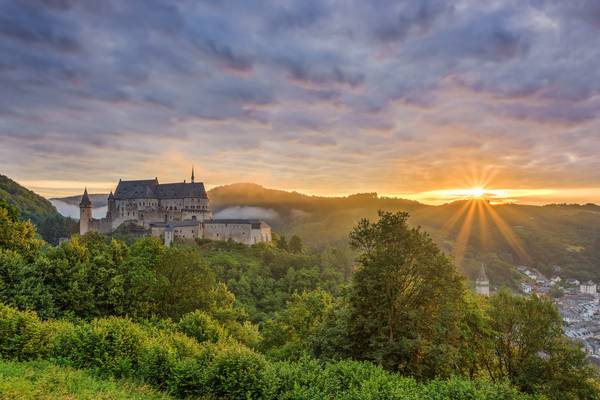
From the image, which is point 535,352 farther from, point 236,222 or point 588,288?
point 588,288

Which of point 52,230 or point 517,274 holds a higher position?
point 52,230

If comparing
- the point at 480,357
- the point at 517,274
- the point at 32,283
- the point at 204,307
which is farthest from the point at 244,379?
the point at 517,274

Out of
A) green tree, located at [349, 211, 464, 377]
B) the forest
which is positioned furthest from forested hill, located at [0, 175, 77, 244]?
green tree, located at [349, 211, 464, 377]

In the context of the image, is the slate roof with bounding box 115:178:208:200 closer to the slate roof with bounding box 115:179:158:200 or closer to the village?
the slate roof with bounding box 115:179:158:200

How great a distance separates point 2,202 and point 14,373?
27131 mm

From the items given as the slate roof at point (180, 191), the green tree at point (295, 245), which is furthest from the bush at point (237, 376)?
the slate roof at point (180, 191)

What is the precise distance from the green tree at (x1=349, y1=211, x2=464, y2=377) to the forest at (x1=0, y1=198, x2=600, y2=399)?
7 cm

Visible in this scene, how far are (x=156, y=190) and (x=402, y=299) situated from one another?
4132 inches

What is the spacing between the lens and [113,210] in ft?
373

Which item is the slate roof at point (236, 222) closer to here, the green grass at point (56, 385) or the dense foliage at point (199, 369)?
the dense foliage at point (199, 369)

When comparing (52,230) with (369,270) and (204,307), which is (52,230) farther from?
(369,270)

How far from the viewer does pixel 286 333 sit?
31.7 m

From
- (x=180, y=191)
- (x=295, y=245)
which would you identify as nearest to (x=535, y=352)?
(x=295, y=245)

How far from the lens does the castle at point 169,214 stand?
102000mm
